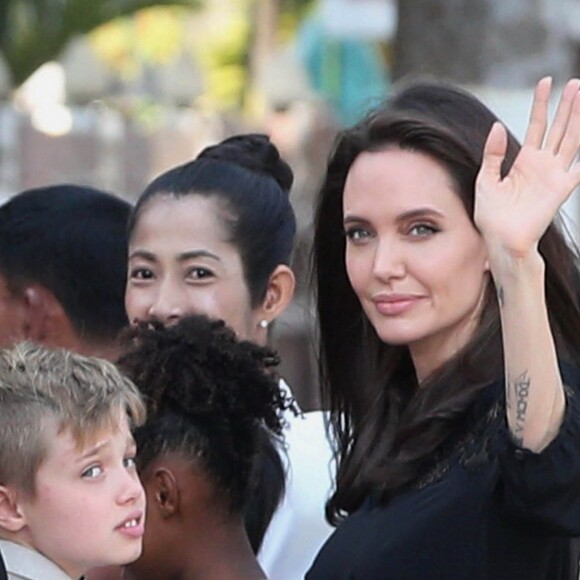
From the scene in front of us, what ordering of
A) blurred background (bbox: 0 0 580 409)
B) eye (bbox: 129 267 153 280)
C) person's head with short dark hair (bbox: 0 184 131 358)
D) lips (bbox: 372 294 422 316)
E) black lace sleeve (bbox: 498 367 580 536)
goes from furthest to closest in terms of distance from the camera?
1. blurred background (bbox: 0 0 580 409)
2. person's head with short dark hair (bbox: 0 184 131 358)
3. eye (bbox: 129 267 153 280)
4. lips (bbox: 372 294 422 316)
5. black lace sleeve (bbox: 498 367 580 536)

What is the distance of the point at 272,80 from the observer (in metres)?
24.5

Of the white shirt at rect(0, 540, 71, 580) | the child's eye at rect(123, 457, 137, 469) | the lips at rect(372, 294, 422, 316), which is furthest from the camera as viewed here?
the lips at rect(372, 294, 422, 316)

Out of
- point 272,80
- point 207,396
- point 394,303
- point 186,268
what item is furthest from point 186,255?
point 272,80

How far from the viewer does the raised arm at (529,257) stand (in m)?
2.68

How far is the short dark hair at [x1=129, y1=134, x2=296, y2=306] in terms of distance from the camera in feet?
12.2

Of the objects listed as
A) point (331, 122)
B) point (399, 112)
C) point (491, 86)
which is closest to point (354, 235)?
point (399, 112)

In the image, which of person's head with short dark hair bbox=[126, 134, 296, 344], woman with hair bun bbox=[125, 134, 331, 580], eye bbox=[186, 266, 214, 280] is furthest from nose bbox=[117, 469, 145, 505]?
eye bbox=[186, 266, 214, 280]

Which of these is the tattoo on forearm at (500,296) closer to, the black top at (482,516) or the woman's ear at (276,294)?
the black top at (482,516)

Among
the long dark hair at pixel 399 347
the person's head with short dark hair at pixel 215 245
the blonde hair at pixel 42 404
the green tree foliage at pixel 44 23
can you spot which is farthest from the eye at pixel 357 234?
the green tree foliage at pixel 44 23

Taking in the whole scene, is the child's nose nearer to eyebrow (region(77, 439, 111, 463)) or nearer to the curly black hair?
eyebrow (region(77, 439, 111, 463))

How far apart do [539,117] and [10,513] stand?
0.94 metres

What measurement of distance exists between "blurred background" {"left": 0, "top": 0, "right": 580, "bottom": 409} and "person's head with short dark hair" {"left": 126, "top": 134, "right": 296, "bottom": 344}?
10 cm

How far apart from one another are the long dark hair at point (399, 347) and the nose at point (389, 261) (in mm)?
125

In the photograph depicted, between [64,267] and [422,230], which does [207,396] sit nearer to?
[422,230]
